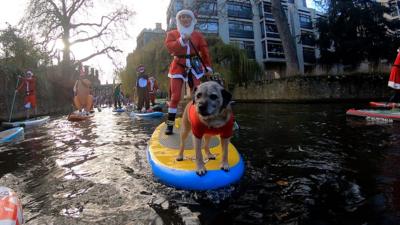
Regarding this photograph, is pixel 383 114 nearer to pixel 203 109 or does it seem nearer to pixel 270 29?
pixel 203 109

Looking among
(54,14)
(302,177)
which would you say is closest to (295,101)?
(302,177)

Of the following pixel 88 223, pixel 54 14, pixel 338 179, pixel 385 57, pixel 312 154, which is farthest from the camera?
pixel 385 57

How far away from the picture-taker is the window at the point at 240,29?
47616mm

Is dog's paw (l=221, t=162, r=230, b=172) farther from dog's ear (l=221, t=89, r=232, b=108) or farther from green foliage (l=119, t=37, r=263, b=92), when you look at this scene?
green foliage (l=119, t=37, r=263, b=92)

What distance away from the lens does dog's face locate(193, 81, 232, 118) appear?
3.06 m

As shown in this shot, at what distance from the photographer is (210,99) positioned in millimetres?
3092

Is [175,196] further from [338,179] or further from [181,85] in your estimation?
[181,85]

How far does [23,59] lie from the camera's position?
18406mm

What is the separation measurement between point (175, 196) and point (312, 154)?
2508mm

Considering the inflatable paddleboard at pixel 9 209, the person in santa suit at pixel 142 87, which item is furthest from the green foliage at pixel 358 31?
the inflatable paddleboard at pixel 9 209

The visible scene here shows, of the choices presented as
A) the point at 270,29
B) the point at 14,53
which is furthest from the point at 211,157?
the point at 270,29

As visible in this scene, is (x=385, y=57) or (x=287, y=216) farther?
(x=385, y=57)

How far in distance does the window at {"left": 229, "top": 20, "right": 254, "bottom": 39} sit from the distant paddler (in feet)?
119

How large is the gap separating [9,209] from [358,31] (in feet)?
114
